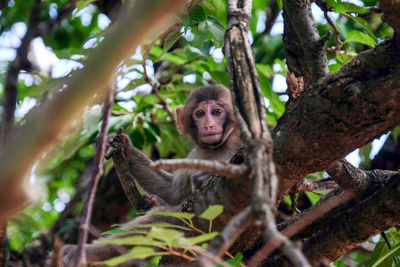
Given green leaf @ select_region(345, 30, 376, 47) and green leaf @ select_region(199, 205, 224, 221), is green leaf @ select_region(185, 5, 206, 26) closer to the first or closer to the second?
green leaf @ select_region(345, 30, 376, 47)

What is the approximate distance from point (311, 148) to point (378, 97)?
490mm

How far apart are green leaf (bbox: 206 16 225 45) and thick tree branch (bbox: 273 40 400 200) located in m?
1.46

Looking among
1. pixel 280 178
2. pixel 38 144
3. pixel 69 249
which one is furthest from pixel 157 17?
pixel 69 249

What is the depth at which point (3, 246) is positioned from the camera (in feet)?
13.3

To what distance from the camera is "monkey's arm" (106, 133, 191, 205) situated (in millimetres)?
6088

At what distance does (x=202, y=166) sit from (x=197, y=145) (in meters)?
4.74

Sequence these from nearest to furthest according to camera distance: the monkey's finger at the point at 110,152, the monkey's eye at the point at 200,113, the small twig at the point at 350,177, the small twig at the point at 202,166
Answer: the small twig at the point at 202,166
the small twig at the point at 350,177
the monkey's finger at the point at 110,152
the monkey's eye at the point at 200,113

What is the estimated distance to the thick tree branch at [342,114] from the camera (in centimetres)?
282

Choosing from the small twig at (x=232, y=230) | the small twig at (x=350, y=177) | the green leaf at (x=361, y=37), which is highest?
the small twig at (x=232, y=230)

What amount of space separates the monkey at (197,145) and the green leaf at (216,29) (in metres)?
1.68

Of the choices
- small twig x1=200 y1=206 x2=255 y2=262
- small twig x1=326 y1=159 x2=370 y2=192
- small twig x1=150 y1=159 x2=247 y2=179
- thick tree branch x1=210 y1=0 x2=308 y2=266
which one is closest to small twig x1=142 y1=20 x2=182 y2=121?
thick tree branch x1=210 y1=0 x2=308 y2=266

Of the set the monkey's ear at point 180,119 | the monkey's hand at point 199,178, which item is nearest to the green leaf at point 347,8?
the monkey's hand at point 199,178

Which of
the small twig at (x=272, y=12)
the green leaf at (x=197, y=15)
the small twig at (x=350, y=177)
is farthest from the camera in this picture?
the small twig at (x=272, y=12)

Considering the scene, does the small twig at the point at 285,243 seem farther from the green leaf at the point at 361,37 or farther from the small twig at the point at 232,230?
the green leaf at the point at 361,37
